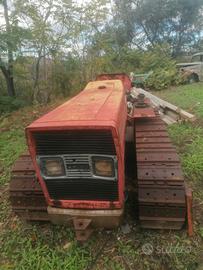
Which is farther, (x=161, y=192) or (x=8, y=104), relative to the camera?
(x=8, y=104)

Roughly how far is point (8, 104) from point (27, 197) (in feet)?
21.7

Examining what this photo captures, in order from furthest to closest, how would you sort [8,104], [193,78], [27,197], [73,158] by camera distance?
1. [193,78]
2. [8,104]
3. [27,197]
4. [73,158]

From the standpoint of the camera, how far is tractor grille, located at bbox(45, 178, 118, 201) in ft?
7.88

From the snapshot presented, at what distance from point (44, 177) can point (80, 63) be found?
27.1 feet

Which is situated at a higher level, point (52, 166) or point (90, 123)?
point (90, 123)

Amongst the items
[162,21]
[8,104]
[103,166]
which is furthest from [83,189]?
[162,21]

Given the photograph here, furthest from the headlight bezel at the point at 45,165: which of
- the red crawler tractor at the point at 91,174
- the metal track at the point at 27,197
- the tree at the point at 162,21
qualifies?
the tree at the point at 162,21

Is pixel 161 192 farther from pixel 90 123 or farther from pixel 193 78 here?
pixel 193 78

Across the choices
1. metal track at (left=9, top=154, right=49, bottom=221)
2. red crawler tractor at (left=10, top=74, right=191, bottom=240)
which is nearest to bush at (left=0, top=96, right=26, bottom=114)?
red crawler tractor at (left=10, top=74, right=191, bottom=240)

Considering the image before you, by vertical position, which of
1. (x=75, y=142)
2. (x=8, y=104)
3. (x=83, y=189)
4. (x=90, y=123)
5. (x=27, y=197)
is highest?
(x=90, y=123)

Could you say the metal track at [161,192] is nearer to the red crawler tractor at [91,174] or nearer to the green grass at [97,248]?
the red crawler tractor at [91,174]

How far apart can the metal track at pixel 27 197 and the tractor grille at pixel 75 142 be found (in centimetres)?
77

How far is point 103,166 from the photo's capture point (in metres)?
2.29

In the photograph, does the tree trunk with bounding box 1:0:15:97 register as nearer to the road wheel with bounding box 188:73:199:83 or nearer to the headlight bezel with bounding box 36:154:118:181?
the headlight bezel with bounding box 36:154:118:181
